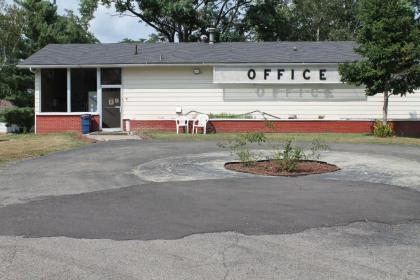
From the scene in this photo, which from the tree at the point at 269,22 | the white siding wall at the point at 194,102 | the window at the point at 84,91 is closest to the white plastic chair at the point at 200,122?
the white siding wall at the point at 194,102

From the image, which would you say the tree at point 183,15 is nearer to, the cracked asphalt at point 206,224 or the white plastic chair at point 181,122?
the white plastic chair at point 181,122

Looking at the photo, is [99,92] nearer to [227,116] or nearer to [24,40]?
[227,116]

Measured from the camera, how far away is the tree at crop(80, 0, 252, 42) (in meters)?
42.5

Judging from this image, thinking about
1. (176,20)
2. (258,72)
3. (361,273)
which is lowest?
(361,273)

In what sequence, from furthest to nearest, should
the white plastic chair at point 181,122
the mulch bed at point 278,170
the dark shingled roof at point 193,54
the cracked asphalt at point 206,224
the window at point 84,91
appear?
the window at point 84,91, the dark shingled roof at point 193,54, the white plastic chair at point 181,122, the mulch bed at point 278,170, the cracked asphalt at point 206,224

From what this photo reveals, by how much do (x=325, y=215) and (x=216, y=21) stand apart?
130ft

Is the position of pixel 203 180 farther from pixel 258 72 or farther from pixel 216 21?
pixel 216 21

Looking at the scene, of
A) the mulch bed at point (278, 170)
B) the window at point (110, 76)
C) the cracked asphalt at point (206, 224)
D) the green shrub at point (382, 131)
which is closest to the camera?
the cracked asphalt at point (206, 224)

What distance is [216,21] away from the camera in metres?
45.9

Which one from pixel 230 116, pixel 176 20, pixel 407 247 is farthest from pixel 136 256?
pixel 176 20

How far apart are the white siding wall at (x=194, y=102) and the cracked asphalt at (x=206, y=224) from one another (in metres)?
13.7

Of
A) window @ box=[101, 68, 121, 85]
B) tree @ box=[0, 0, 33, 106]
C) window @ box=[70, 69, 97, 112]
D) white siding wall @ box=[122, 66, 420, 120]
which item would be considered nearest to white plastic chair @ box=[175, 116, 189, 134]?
white siding wall @ box=[122, 66, 420, 120]

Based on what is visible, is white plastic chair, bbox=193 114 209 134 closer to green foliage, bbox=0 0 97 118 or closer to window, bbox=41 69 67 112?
window, bbox=41 69 67 112

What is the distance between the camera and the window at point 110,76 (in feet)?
89.0
